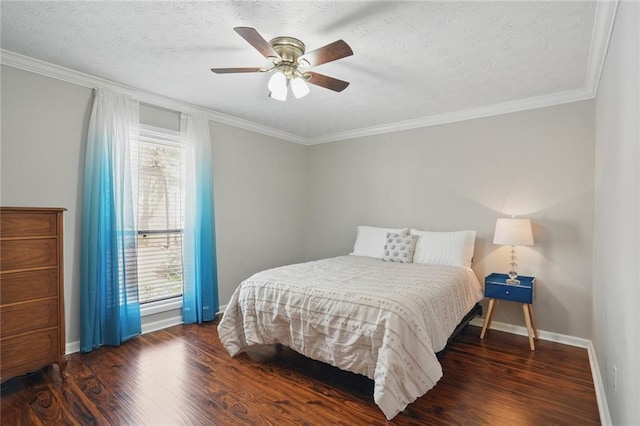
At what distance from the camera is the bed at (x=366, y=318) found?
6.81 ft

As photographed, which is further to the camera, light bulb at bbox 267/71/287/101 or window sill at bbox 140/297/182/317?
window sill at bbox 140/297/182/317

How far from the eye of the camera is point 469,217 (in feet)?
12.8

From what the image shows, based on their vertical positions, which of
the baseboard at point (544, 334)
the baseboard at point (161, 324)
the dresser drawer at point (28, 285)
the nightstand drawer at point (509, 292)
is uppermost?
the dresser drawer at point (28, 285)

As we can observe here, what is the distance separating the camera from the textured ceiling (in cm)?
199

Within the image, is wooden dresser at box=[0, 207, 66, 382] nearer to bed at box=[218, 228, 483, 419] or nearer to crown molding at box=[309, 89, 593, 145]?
bed at box=[218, 228, 483, 419]

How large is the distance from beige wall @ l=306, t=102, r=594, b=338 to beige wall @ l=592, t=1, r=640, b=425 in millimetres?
1128

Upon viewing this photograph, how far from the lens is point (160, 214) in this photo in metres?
3.67

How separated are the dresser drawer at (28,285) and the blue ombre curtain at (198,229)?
137 cm

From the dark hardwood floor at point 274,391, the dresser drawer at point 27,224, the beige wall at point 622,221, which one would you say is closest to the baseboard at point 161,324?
the dark hardwood floor at point 274,391

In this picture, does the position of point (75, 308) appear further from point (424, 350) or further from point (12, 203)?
point (424, 350)

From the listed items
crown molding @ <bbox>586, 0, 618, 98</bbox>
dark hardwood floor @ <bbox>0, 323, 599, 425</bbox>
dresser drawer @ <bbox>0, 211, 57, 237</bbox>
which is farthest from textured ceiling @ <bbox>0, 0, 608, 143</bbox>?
dark hardwood floor @ <bbox>0, 323, 599, 425</bbox>

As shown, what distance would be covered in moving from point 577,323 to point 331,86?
10.8ft

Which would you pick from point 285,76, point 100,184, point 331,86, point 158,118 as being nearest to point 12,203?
point 100,184

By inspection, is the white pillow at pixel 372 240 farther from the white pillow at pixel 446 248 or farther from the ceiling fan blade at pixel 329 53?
the ceiling fan blade at pixel 329 53
